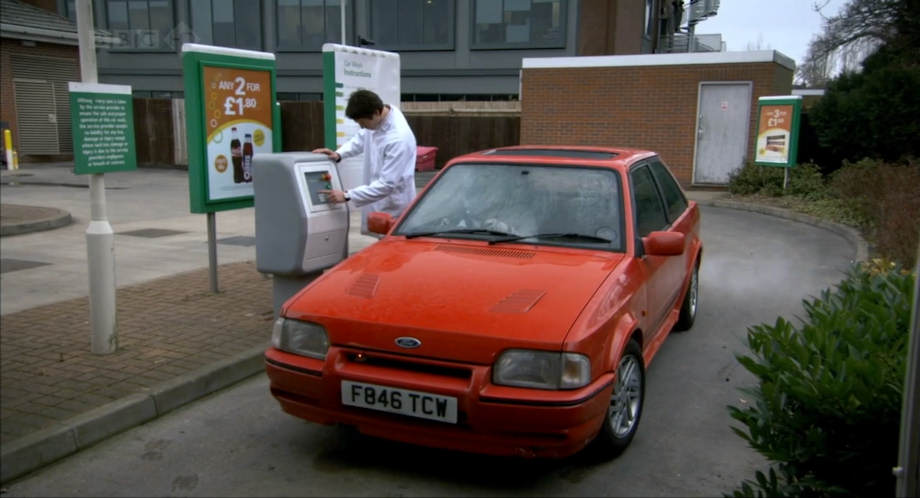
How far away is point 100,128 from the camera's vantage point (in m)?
5.05

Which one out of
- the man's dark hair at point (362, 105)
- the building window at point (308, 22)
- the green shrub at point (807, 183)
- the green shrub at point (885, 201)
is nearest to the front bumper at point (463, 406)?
the man's dark hair at point (362, 105)

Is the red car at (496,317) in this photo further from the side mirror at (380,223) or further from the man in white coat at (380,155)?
the man in white coat at (380,155)

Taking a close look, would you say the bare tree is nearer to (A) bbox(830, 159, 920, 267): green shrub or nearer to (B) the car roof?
(A) bbox(830, 159, 920, 267): green shrub

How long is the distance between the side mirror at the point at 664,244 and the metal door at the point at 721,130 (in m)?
14.2

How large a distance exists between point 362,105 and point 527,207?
1.73 meters

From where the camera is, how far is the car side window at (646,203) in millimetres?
4875

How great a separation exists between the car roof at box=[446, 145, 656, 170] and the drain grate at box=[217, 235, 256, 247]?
19.2ft

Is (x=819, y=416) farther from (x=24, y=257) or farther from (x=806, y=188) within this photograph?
(x=806, y=188)

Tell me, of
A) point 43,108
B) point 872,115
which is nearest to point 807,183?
point 872,115

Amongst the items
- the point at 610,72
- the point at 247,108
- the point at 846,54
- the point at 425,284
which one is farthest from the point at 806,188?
the point at 425,284

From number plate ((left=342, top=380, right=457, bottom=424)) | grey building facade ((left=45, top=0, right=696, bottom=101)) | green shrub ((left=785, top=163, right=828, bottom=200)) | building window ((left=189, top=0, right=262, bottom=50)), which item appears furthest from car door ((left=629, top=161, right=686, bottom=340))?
grey building facade ((left=45, top=0, right=696, bottom=101))

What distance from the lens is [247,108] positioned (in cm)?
693

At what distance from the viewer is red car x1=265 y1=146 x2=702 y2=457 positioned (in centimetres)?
345

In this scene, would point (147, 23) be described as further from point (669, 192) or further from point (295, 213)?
point (669, 192)
